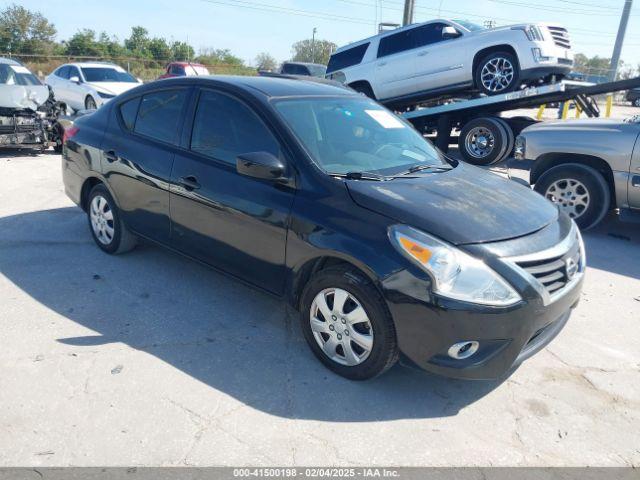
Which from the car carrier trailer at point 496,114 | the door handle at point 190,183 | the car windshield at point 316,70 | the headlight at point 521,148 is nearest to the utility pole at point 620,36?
the car windshield at point 316,70

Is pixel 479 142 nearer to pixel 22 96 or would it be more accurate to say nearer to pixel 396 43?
pixel 396 43

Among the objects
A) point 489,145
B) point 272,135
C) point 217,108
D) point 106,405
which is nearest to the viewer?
point 106,405

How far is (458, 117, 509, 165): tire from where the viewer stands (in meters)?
9.52

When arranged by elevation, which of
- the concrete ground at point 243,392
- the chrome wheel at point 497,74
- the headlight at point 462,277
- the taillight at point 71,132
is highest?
the chrome wheel at point 497,74

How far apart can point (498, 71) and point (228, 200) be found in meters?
8.14

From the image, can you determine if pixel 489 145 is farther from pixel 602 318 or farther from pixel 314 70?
pixel 314 70

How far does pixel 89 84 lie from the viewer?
48.6ft

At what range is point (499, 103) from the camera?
9.86 meters

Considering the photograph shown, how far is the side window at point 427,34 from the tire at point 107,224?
8.27 meters

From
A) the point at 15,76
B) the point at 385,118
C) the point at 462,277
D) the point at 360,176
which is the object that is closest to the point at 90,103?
the point at 15,76

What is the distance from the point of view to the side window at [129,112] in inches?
176

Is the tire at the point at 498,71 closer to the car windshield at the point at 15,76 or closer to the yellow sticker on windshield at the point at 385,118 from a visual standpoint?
the yellow sticker on windshield at the point at 385,118

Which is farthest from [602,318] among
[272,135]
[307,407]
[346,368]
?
[272,135]

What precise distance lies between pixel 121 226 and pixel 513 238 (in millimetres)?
3422
